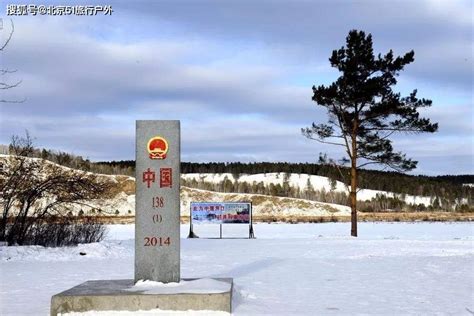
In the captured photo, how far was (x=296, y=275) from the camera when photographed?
12891mm

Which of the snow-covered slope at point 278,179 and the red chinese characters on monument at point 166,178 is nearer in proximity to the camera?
the red chinese characters on monument at point 166,178

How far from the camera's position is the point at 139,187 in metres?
9.48

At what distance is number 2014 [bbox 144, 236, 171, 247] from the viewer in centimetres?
946

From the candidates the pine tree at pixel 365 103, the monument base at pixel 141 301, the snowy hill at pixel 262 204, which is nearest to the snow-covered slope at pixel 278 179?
the snowy hill at pixel 262 204

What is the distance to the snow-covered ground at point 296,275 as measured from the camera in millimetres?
9164

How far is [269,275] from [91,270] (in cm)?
442

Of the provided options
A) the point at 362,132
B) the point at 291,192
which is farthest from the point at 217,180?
the point at 362,132

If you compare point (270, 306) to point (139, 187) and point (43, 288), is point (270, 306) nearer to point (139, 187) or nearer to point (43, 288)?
point (139, 187)

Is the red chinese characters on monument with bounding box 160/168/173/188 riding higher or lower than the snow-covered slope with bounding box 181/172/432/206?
lower

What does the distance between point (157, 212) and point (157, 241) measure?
0.47m

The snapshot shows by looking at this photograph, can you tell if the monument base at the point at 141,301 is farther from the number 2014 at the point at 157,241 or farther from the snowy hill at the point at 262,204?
the snowy hill at the point at 262,204

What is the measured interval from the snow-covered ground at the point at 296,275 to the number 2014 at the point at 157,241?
1.41 m

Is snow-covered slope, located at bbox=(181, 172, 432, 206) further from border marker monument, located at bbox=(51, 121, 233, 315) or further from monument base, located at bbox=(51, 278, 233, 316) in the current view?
monument base, located at bbox=(51, 278, 233, 316)

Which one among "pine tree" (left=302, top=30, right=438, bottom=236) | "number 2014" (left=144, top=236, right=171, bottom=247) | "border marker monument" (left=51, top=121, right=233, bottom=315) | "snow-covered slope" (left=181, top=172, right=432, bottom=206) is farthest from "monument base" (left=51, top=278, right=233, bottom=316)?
"snow-covered slope" (left=181, top=172, right=432, bottom=206)
